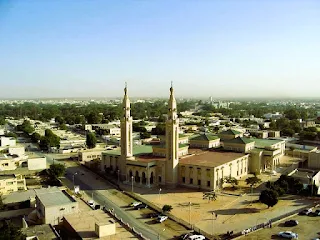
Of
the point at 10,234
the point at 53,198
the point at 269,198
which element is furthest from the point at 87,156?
the point at 10,234

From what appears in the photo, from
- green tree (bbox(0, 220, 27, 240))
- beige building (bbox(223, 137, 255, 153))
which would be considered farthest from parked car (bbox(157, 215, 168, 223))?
beige building (bbox(223, 137, 255, 153))

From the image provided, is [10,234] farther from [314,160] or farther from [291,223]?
[314,160]

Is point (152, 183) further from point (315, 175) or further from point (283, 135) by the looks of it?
point (283, 135)

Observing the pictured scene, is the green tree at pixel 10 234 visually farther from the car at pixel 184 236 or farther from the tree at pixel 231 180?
the tree at pixel 231 180

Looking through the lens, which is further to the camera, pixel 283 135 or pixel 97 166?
pixel 283 135

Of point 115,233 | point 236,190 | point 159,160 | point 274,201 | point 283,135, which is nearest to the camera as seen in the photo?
point 115,233

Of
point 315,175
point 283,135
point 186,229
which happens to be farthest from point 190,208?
point 283,135

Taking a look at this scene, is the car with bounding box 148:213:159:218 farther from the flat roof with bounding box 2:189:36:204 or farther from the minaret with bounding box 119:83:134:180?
the minaret with bounding box 119:83:134:180

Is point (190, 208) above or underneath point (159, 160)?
underneath
